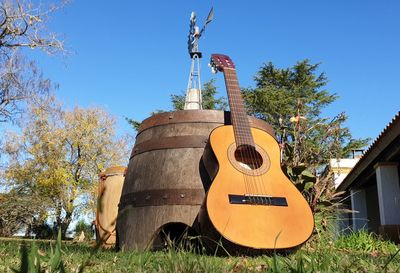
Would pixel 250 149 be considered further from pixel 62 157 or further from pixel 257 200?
pixel 62 157

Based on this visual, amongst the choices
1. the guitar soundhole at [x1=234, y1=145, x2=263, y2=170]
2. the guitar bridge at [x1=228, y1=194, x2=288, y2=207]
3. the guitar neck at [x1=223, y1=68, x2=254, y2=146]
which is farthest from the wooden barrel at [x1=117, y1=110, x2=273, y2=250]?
the guitar bridge at [x1=228, y1=194, x2=288, y2=207]

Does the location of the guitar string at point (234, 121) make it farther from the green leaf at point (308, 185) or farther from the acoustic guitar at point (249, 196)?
the green leaf at point (308, 185)

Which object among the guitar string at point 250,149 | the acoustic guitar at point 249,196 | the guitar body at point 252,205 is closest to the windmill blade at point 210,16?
the guitar string at point 250,149

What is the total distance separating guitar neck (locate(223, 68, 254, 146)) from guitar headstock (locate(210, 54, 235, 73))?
3.1 inches

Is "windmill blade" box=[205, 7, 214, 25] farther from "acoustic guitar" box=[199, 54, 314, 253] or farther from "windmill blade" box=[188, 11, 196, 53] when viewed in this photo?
"acoustic guitar" box=[199, 54, 314, 253]

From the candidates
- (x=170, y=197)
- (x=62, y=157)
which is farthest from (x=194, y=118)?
(x=62, y=157)

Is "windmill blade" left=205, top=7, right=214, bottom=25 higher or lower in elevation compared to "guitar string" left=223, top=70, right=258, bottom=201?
higher

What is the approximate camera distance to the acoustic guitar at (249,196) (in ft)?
9.43

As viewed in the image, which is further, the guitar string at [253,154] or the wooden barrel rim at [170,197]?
the wooden barrel rim at [170,197]

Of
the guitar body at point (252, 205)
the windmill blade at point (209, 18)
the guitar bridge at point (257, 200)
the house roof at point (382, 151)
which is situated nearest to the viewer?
the guitar body at point (252, 205)

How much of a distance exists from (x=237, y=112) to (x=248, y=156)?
0.53m

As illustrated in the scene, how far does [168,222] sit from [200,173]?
0.51 m

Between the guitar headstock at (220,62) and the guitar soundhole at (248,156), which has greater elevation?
the guitar headstock at (220,62)

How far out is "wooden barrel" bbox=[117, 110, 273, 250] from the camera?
3498mm
